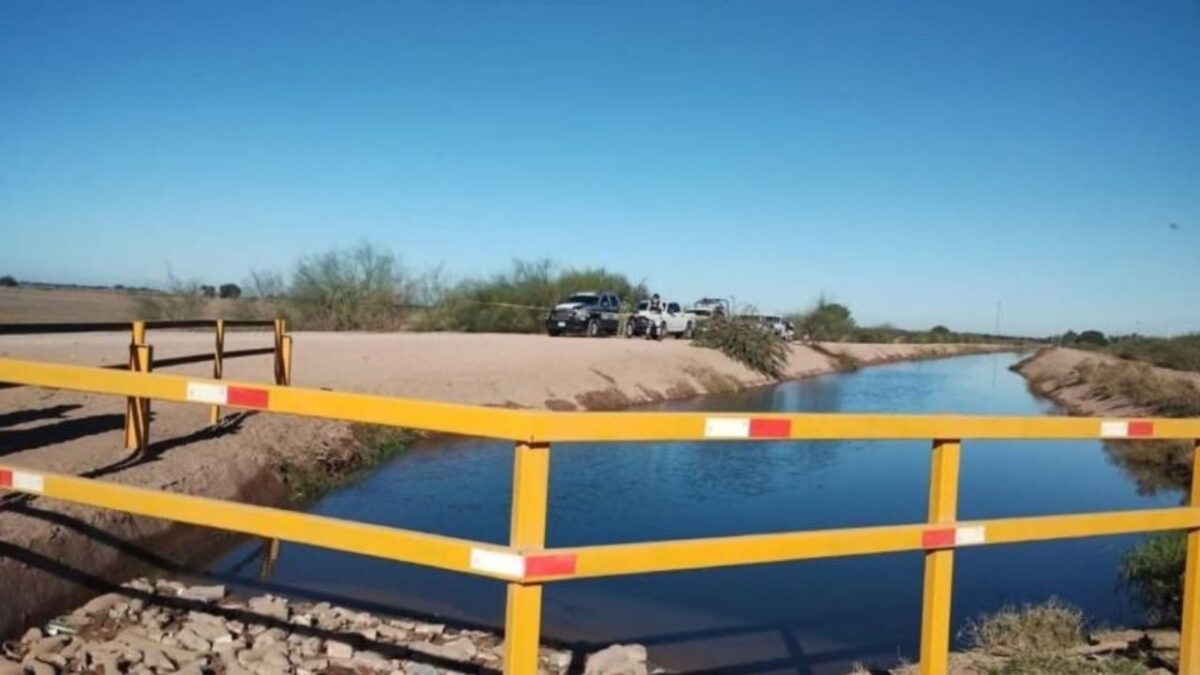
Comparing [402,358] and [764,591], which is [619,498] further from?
[402,358]

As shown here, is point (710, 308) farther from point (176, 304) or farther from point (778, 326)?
point (176, 304)

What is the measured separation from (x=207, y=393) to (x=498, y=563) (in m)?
1.64

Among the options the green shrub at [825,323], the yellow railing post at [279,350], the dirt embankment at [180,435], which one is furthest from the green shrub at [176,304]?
the green shrub at [825,323]

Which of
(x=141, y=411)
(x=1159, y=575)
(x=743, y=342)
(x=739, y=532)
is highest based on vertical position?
(x=743, y=342)

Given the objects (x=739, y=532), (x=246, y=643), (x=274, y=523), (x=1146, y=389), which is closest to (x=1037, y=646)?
(x=274, y=523)

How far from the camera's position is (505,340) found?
39031mm

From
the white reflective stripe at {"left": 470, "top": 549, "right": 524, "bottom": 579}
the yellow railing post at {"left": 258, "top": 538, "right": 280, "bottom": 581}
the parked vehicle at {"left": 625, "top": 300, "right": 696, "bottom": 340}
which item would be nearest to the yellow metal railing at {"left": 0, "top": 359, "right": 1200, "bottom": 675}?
the white reflective stripe at {"left": 470, "top": 549, "right": 524, "bottom": 579}


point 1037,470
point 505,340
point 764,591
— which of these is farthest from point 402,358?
point 764,591

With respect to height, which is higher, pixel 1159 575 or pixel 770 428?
pixel 770 428

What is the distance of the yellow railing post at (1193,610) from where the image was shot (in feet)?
18.1

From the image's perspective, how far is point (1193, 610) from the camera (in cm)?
554

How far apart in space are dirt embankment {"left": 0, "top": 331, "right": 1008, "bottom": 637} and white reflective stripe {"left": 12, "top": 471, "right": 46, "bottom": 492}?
2.35 meters

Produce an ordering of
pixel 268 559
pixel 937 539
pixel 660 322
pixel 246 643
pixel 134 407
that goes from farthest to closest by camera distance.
→ 1. pixel 660 322
2. pixel 134 407
3. pixel 268 559
4. pixel 246 643
5. pixel 937 539

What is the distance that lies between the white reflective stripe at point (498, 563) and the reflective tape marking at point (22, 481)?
7.91 ft
